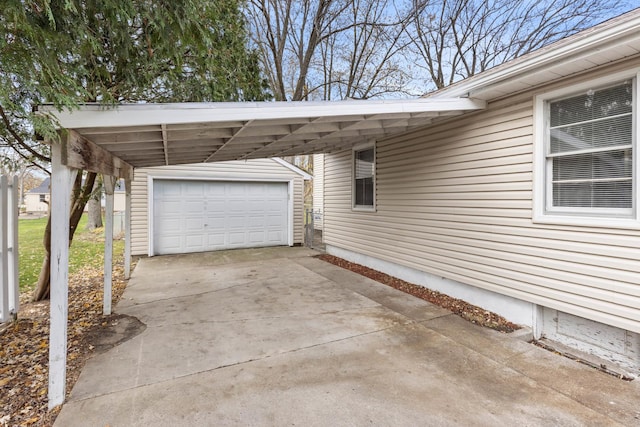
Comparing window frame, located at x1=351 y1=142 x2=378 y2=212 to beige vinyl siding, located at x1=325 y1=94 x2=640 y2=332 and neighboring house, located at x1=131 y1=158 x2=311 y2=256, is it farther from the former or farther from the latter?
neighboring house, located at x1=131 y1=158 x2=311 y2=256

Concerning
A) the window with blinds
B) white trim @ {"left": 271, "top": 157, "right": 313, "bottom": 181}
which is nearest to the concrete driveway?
the window with blinds

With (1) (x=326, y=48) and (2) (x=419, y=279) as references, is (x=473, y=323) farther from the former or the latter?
(1) (x=326, y=48)

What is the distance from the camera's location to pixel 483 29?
480 inches

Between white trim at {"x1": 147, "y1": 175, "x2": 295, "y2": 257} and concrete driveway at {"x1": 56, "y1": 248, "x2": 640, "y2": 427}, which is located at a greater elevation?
white trim at {"x1": 147, "y1": 175, "x2": 295, "y2": 257}

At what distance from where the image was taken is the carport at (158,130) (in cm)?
243

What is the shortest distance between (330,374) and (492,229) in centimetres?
279

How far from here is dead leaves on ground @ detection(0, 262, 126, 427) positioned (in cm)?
237

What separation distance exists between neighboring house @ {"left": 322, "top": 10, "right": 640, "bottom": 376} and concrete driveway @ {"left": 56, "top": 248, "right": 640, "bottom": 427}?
56 centimetres

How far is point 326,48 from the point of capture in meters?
12.1

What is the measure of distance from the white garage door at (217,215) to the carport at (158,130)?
11.7ft

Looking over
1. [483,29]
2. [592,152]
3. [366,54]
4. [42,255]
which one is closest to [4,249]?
[42,255]

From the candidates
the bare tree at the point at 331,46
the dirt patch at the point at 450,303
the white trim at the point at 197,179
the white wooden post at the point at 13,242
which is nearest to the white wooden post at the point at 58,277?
the white wooden post at the point at 13,242

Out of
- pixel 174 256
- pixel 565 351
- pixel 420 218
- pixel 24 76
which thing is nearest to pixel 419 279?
pixel 420 218

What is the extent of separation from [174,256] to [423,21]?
12085 mm
